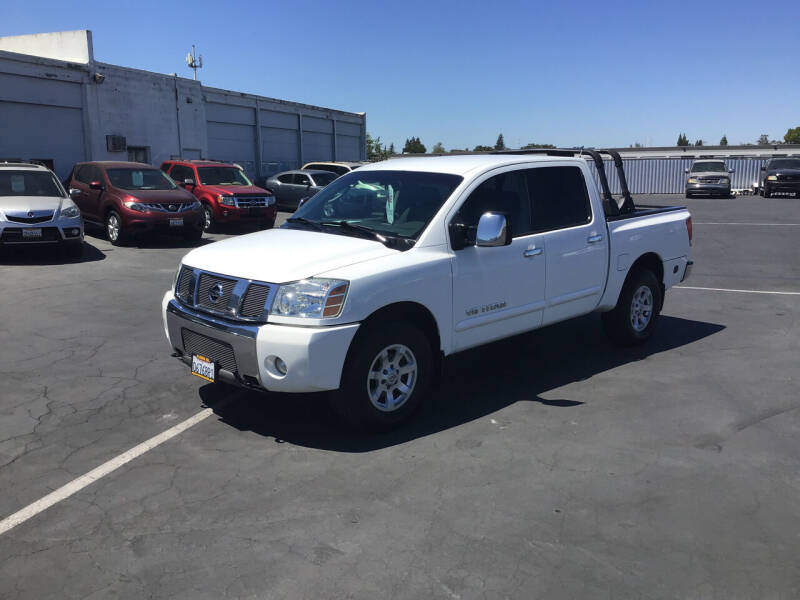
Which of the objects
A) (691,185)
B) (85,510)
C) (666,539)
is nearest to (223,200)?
(85,510)

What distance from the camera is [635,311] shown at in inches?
283

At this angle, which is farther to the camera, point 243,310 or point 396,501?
point 243,310

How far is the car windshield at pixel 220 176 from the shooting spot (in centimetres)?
1820

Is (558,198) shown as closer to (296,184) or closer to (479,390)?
(479,390)

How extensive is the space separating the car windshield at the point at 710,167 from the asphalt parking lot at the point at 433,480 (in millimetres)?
28796

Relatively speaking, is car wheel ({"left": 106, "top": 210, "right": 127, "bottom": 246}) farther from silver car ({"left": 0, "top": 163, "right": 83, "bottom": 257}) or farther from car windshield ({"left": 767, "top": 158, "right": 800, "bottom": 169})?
car windshield ({"left": 767, "top": 158, "right": 800, "bottom": 169})

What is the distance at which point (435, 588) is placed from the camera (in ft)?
10.4

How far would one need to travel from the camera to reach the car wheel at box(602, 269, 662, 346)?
7023mm

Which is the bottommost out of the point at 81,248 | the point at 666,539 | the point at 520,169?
the point at 666,539

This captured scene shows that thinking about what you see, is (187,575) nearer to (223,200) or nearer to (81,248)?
(81,248)

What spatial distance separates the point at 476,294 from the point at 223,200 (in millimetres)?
12952

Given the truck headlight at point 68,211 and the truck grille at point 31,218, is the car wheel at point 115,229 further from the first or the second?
the truck grille at point 31,218

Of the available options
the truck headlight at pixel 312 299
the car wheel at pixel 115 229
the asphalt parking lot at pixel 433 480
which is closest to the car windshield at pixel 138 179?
the car wheel at pixel 115 229

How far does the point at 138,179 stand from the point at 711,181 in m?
26.4
